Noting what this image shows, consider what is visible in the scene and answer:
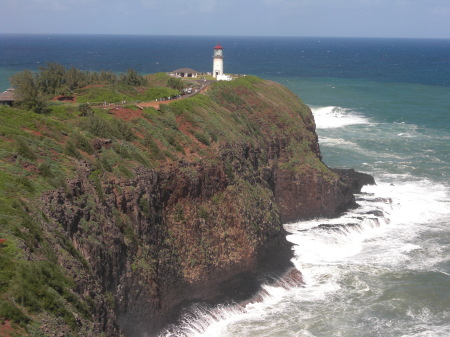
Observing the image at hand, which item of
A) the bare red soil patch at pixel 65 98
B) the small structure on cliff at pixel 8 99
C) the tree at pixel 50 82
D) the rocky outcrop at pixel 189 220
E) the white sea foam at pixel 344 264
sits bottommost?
the white sea foam at pixel 344 264

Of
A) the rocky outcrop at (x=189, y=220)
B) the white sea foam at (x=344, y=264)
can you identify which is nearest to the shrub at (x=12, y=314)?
the rocky outcrop at (x=189, y=220)

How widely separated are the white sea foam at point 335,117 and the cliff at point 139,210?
39655mm

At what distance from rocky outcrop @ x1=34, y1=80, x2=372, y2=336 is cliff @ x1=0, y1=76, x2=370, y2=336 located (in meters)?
0.08

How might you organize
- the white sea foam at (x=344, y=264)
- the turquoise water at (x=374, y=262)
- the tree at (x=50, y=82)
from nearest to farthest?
1. the white sea foam at (x=344, y=264)
2. the turquoise water at (x=374, y=262)
3. the tree at (x=50, y=82)

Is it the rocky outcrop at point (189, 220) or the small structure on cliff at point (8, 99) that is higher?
the small structure on cliff at point (8, 99)

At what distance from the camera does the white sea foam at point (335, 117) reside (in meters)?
85.8

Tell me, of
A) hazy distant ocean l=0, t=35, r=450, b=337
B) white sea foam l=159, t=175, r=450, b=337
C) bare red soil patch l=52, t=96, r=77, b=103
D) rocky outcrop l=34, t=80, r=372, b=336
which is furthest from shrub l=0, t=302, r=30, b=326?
bare red soil patch l=52, t=96, r=77, b=103

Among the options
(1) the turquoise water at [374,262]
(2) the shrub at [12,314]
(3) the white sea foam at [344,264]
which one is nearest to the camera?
(2) the shrub at [12,314]

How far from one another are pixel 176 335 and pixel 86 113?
17244 millimetres

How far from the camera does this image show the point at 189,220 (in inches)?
1293

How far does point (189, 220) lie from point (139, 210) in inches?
177

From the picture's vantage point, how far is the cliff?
20.0 m

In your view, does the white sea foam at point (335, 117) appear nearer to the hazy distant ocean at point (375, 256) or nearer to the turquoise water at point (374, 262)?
the hazy distant ocean at point (375, 256)

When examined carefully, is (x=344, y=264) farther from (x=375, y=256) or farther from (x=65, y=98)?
(x=65, y=98)
